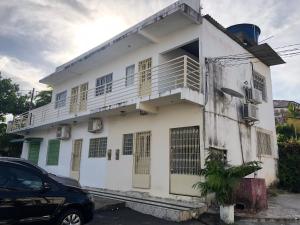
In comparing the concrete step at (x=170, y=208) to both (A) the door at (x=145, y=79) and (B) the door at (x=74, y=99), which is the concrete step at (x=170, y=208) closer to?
(A) the door at (x=145, y=79)

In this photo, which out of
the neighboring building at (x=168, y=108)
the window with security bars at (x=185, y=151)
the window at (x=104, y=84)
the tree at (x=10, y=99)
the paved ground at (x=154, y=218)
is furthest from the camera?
the tree at (x=10, y=99)

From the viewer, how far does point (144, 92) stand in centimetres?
1282

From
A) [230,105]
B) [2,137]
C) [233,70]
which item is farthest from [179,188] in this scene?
[2,137]

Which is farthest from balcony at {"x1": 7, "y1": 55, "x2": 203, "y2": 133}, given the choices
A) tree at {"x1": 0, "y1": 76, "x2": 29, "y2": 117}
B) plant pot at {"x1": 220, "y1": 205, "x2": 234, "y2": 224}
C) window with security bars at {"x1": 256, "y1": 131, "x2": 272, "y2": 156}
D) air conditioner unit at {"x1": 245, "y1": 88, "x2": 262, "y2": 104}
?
tree at {"x1": 0, "y1": 76, "x2": 29, "y2": 117}

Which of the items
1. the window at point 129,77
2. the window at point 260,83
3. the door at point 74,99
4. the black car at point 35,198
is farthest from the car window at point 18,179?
the window at point 260,83

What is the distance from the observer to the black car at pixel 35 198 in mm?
5478

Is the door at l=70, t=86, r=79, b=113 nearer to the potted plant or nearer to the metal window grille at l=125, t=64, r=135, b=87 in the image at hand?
the metal window grille at l=125, t=64, r=135, b=87

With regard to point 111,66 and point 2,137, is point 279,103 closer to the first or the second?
point 111,66

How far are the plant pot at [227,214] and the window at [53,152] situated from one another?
1211 cm

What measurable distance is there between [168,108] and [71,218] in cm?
627

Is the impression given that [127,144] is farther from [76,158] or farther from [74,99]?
[74,99]

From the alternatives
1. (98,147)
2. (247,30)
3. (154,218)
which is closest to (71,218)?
(154,218)

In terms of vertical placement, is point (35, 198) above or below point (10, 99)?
below

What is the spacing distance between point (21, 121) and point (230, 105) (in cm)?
1601
